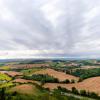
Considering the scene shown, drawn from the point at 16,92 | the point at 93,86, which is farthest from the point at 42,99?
the point at 93,86

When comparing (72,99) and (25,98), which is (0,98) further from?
(72,99)

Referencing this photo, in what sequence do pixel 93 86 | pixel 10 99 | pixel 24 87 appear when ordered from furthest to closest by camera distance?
pixel 93 86, pixel 24 87, pixel 10 99

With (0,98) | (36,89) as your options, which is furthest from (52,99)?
(36,89)

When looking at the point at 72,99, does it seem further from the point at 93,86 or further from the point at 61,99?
the point at 93,86

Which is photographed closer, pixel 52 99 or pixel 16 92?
pixel 52 99

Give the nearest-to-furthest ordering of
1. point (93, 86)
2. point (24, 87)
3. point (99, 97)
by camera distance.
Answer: point (99, 97), point (24, 87), point (93, 86)

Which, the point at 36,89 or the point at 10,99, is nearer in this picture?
the point at 10,99

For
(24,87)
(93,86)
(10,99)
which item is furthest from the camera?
(93,86)

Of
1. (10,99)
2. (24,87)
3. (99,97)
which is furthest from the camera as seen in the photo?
(24,87)
